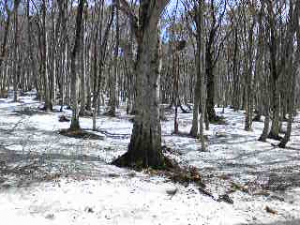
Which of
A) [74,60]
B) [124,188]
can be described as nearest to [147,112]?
[124,188]

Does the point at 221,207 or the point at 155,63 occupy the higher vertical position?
the point at 155,63

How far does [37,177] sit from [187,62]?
34189mm

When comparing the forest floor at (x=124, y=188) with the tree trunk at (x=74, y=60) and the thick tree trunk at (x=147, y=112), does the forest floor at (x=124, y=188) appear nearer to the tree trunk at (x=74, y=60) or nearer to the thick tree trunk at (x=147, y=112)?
the thick tree trunk at (x=147, y=112)

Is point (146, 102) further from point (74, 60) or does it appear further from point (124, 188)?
point (74, 60)

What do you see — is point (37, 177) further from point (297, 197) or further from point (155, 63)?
point (297, 197)

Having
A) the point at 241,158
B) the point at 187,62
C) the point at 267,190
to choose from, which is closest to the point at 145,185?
the point at 267,190

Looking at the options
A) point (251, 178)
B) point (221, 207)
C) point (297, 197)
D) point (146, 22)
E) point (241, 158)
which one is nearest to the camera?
point (221, 207)

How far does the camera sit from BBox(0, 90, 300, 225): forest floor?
5.72 metres

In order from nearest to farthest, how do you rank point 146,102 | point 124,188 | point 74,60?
1. point 124,188
2. point 146,102
3. point 74,60

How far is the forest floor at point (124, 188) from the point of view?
5719 mm

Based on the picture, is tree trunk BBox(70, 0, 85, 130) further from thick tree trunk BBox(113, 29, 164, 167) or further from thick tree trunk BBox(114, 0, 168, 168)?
thick tree trunk BBox(113, 29, 164, 167)

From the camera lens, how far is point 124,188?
21.9ft

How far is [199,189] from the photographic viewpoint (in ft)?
23.5

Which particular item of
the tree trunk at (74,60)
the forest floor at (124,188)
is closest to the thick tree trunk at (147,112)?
the forest floor at (124,188)
